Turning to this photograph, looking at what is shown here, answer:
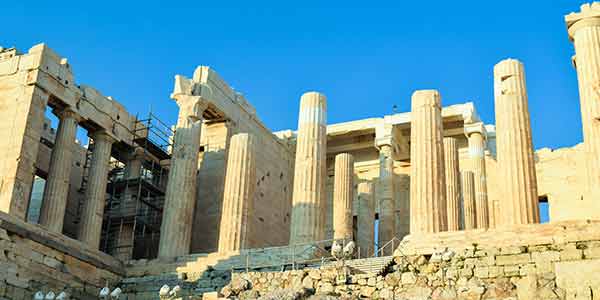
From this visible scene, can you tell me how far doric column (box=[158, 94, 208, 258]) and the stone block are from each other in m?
14.5

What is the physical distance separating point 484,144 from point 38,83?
20.8 meters

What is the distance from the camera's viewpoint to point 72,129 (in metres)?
35.8

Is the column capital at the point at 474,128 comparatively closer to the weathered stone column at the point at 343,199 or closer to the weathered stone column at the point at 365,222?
the weathered stone column at the point at 365,222

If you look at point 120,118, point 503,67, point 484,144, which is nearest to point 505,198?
point 503,67

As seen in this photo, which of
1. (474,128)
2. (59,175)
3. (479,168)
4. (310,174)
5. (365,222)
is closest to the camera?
(310,174)

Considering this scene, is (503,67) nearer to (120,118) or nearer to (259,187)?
(259,187)

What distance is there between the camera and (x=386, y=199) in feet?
130

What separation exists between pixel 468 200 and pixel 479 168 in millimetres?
2442

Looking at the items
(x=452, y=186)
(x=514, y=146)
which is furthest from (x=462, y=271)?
(x=452, y=186)

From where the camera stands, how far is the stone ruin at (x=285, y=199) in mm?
24594

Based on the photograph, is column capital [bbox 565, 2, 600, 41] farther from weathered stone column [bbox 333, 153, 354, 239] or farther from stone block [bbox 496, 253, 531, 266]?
weathered stone column [bbox 333, 153, 354, 239]

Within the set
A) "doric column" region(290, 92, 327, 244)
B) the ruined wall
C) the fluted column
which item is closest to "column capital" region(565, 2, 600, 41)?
"doric column" region(290, 92, 327, 244)

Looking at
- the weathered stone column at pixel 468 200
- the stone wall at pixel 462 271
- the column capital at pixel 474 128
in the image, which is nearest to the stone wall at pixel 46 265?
the stone wall at pixel 462 271

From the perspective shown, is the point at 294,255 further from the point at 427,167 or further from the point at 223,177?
the point at 223,177
